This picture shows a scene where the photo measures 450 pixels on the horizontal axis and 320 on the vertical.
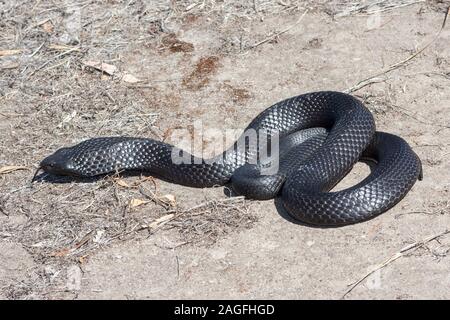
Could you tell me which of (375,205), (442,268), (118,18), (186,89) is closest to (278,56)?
(186,89)

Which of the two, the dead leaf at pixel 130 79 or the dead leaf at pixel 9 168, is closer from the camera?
the dead leaf at pixel 9 168

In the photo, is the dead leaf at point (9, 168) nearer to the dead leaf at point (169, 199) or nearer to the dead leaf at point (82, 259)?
the dead leaf at point (169, 199)

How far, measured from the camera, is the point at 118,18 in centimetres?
1060

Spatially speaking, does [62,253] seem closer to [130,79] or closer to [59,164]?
[59,164]

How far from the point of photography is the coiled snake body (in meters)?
7.05

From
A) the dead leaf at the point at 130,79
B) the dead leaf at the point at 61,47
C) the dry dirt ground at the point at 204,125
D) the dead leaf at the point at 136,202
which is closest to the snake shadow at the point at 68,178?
the dry dirt ground at the point at 204,125

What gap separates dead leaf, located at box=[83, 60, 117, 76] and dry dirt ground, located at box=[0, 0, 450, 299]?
0.9 inches

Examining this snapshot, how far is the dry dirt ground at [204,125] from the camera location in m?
6.73

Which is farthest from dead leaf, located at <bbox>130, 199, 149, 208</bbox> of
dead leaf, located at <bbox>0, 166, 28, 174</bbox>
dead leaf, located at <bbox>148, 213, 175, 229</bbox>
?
dead leaf, located at <bbox>0, 166, 28, 174</bbox>

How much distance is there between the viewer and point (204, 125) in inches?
345

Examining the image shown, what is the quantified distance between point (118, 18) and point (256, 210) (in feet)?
13.8

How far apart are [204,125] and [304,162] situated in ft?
5.08

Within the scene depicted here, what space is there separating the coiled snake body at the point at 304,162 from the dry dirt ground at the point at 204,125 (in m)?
0.15

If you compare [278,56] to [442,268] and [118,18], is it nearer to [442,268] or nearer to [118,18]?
[118,18]
